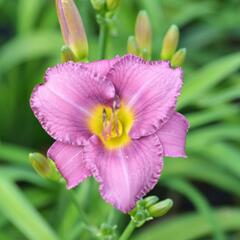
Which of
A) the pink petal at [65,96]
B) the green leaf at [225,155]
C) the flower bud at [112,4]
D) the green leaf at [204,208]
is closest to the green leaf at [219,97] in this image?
the green leaf at [225,155]

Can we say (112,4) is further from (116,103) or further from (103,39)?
(116,103)

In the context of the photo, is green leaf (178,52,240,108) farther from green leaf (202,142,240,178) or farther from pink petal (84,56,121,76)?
pink petal (84,56,121,76)

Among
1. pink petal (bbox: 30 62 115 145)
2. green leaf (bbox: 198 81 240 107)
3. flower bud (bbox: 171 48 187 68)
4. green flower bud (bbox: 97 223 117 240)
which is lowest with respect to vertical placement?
green leaf (bbox: 198 81 240 107)

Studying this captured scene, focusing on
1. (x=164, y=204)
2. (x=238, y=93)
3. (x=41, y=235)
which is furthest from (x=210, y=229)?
(x=164, y=204)

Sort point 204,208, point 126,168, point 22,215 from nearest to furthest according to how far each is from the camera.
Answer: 1. point 126,168
2. point 22,215
3. point 204,208

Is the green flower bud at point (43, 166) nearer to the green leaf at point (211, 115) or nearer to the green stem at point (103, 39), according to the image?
the green stem at point (103, 39)

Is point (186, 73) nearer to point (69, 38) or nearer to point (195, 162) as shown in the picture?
point (195, 162)

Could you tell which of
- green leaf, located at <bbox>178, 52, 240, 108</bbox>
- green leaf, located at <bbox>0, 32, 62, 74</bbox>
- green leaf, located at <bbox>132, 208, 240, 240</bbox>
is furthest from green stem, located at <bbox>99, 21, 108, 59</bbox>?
green leaf, located at <bbox>0, 32, 62, 74</bbox>

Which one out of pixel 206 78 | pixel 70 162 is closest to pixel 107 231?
pixel 70 162
